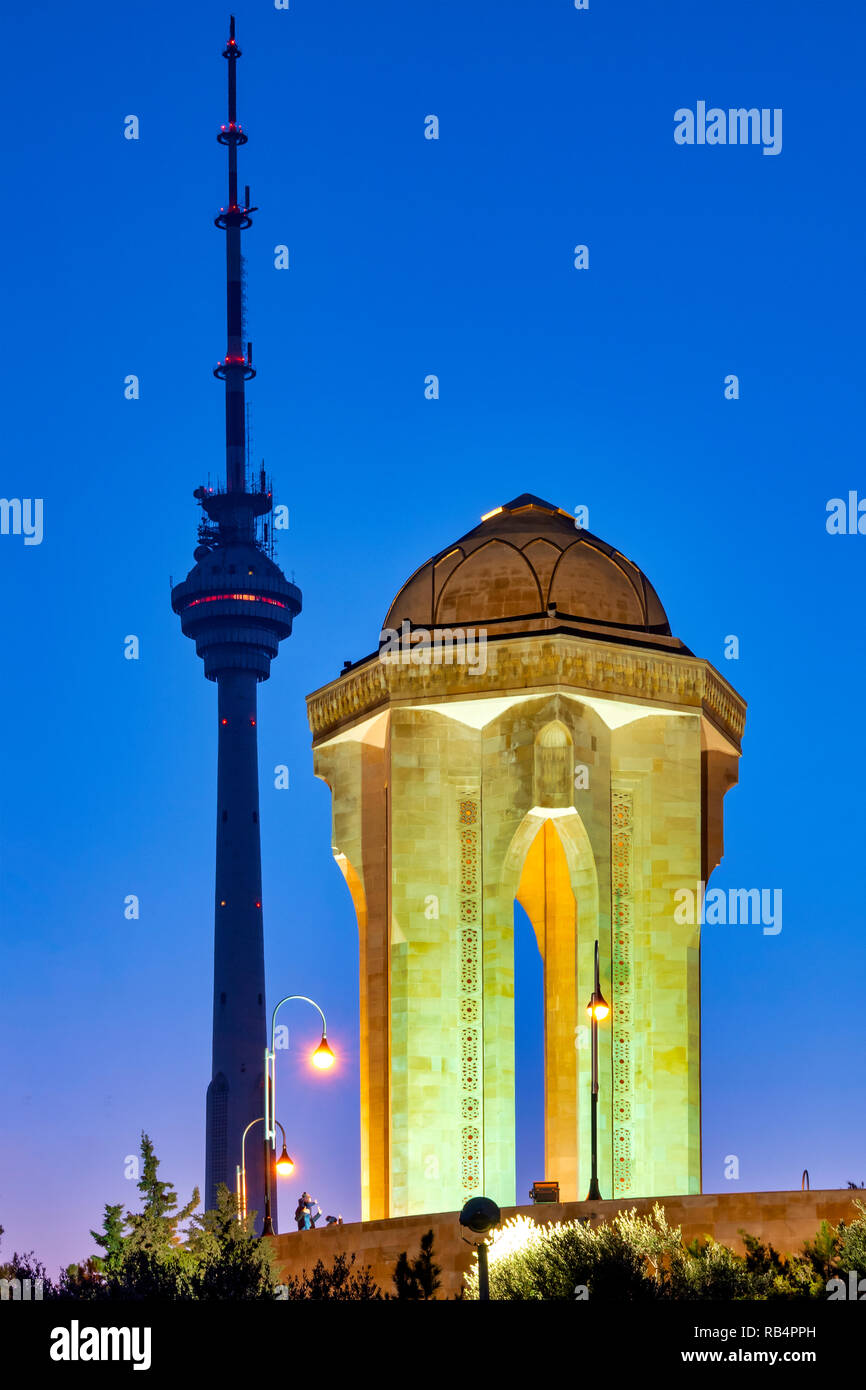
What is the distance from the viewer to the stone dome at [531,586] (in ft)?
134

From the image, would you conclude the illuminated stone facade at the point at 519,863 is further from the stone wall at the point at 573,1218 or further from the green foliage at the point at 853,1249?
the green foliage at the point at 853,1249

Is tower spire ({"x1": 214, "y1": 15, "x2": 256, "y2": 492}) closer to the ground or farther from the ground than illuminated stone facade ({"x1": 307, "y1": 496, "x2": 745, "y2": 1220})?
farther from the ground

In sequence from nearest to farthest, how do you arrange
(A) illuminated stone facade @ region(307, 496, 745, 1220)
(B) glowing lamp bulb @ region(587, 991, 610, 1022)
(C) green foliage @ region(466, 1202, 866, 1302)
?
(C) green foliage @ region(466, 1202, 866, 1302) → (B) glowing lamp bulb @ region(587, 991, 610, 1022) → (A) illuminated stone facade @ region(307, 496, 745, 1220)

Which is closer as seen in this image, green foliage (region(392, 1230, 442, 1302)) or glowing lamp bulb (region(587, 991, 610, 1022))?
green foliage (region(392, 1230, 442, 1302))

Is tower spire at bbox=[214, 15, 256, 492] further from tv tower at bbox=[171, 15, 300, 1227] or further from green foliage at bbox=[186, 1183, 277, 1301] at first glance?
green foliage at bbox=[186, 1183, 277, 1301]

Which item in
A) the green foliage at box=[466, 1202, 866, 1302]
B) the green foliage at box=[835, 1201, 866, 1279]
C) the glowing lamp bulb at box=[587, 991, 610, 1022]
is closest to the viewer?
the green foliage at box=[835, 1201, 866, 1279]

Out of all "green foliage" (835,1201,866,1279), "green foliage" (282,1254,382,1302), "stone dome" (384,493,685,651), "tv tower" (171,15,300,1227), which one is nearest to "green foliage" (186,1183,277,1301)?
"green foliage" (282,1254,382,1302)

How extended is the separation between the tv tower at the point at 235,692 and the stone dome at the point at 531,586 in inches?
3219

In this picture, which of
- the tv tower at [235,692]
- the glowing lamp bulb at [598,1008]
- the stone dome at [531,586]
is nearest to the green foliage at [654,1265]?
the glowing lamp bulb at [598,1008]

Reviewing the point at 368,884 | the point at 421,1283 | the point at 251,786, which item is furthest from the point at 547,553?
the point at 251,786

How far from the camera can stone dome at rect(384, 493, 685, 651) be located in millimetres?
40969

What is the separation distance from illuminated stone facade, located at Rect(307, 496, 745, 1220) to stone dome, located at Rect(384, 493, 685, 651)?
0.05m

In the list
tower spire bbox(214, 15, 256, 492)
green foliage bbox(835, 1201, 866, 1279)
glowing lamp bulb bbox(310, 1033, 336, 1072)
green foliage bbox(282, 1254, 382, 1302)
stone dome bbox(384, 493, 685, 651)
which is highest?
tower spire bbox(214, 15, 256, 492)

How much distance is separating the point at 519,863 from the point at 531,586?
476 cm
